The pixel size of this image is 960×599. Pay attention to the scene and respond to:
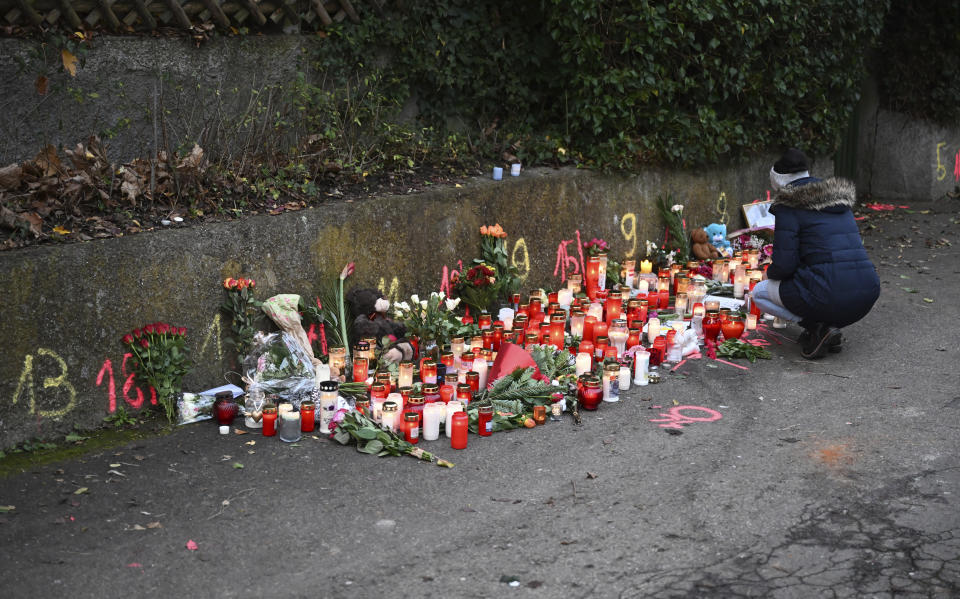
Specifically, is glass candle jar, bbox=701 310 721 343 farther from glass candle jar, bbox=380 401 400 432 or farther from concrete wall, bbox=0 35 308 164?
concrete wall, bbox=0 35 308 164

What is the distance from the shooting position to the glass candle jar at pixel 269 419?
493 centimetres

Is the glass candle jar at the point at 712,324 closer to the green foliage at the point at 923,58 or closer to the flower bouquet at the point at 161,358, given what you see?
the flower bouquet at the point at 161,358

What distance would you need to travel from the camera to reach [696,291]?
7227mm


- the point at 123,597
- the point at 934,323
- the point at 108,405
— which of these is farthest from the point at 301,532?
the point at 934,323

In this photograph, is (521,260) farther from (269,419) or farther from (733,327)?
(269,419)

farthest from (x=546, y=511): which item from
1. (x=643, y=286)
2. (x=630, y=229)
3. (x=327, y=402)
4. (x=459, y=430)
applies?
(x=630, y=229)

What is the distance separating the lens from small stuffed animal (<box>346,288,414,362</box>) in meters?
5.89

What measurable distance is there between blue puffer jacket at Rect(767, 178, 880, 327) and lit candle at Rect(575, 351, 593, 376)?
1.48 meters

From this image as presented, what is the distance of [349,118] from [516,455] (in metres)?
3.73

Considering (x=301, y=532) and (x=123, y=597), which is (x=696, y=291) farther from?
(x=123, y=597)

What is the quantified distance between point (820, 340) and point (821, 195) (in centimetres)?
95

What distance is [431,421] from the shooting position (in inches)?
195

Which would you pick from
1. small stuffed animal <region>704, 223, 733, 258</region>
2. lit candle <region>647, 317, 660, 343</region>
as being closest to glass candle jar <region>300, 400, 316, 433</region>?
lit candle <region>647, 317, 660, 343</region>

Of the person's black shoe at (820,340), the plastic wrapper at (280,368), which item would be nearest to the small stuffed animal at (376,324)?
the plastic wrapper at (280,368)
